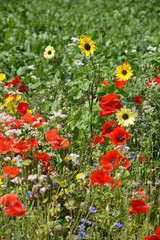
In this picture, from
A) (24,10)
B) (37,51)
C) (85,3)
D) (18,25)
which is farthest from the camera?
(85,3)

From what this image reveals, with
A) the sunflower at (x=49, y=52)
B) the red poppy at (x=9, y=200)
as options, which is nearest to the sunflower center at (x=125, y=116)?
the red poppy at (x=9, y=200)

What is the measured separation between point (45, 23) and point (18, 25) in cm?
54

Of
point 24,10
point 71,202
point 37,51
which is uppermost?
point 24,10

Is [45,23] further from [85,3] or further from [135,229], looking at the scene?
[135,229]

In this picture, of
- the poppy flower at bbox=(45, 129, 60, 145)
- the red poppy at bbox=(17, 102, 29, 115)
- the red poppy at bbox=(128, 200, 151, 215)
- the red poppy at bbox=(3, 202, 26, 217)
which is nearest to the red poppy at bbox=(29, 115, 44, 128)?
the poppy flower at bbox=(45, 129, 60, 145)

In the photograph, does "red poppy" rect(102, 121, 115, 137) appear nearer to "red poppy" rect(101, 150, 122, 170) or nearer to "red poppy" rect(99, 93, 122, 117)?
"red poppy" rect(99, 93, 122, 117)

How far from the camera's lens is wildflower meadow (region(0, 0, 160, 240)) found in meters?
1.68

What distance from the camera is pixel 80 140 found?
95.7 inches

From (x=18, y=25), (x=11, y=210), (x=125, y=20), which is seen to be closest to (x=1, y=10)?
(x=18, y=25)

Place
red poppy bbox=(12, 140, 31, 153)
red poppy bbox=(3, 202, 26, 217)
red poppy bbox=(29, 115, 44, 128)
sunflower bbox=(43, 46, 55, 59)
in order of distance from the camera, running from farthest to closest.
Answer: sunflower bbox=(43, 46, 55, 59) → red poppy bbox=(29, 115, 44, 128) → red poppy bbox=(12, 140, 31, 153) → red poppy bbox=(3, 202, 26, 217)

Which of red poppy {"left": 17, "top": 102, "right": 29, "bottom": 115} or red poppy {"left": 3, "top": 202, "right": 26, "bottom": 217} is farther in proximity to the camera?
red poppy {"left": 17, "top": 102, "right": 29, "bottom": 115}

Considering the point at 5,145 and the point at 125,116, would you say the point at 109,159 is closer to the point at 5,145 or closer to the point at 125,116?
the point at 125,116

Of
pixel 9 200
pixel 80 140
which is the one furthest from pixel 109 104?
pixel 9 200

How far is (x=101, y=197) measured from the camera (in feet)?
6.19
